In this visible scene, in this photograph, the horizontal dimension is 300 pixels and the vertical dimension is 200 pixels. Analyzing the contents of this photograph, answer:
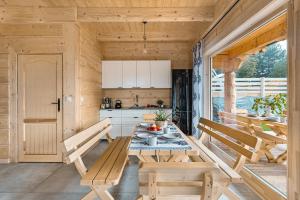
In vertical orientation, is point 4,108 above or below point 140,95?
below

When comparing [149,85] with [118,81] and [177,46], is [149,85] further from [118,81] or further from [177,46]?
[177,46]

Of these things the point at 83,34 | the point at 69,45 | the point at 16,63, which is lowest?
the point at 16,63

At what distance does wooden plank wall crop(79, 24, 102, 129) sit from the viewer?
4613mm

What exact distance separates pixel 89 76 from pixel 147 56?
208cm

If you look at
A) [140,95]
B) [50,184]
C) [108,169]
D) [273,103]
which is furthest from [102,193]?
[140,95]

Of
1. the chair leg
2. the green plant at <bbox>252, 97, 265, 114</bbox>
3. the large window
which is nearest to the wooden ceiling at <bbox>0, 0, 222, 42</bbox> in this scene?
the large window

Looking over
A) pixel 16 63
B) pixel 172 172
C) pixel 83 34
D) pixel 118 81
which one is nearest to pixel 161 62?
pixel 118 81

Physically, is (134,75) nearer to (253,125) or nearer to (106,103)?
(106,103)

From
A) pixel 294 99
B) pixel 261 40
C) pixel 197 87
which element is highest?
pixel 261 40

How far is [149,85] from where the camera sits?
6230 millimetres

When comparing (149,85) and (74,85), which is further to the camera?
(149,85)

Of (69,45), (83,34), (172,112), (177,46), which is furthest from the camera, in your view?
(177,46)

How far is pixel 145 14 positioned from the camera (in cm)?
425

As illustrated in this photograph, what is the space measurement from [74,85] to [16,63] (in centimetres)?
113
